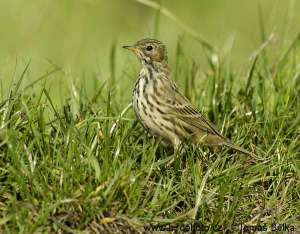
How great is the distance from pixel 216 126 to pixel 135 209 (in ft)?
6.17

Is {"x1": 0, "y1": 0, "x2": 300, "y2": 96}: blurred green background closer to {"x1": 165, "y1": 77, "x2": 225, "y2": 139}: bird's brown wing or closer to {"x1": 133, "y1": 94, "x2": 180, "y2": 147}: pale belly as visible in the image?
{"x1": 165, "y1": 77, "x2": 225, "y2": 139}: bird's brown wing

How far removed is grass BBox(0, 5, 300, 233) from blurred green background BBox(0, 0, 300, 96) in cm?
425

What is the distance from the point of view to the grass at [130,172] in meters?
5.86

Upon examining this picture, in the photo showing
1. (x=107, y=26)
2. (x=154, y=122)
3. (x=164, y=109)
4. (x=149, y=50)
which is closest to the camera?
(x=154, y=122)

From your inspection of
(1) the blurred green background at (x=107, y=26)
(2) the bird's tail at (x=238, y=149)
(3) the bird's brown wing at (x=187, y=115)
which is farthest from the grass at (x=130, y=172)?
(1) the blurred green background at (x=107, y=26)

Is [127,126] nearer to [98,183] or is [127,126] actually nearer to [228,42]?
[98,183]

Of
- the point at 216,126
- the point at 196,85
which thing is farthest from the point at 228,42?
the point at 216,126

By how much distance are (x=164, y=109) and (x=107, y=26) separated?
242 inches

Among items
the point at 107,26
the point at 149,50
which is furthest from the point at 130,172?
the point at 107,26

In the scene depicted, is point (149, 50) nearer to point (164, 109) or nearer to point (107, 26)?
point (164, 109)

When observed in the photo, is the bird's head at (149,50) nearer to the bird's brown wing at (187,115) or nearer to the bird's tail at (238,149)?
the bird's brown wing at (187,115)

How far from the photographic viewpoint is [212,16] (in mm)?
13656

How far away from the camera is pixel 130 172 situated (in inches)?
239

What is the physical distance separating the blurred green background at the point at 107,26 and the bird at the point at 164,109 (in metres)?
3.47
